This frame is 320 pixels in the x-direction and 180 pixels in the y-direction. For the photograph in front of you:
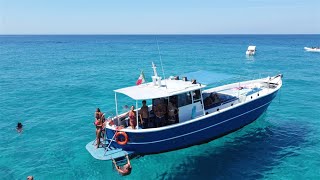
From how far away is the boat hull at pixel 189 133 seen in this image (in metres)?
13.3

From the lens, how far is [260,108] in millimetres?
18047

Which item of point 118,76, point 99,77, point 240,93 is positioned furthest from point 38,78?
point 240,93

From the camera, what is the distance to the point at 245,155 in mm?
15367

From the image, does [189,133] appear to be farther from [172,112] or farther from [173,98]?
[173,98]

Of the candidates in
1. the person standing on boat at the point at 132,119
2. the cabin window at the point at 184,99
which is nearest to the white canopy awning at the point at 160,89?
the cabin window at the point at 184,99

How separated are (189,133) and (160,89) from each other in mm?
2540

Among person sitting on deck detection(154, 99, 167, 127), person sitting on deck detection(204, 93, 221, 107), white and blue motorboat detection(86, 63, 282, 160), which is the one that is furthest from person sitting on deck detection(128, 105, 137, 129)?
person sitting on deck detection(204, 93, 221, 107)

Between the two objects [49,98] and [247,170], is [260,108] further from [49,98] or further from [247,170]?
[49,98]

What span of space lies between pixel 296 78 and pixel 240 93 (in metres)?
21.2

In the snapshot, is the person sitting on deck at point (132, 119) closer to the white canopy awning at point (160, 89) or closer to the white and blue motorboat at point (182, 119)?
the white and blue motorboat at point (182, 119)

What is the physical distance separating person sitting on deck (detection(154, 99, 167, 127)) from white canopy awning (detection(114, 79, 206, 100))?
2.11 feet

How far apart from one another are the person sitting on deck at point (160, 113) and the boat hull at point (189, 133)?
686mm

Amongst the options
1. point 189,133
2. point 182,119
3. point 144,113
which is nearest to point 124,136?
point 144,113

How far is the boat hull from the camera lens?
13297 mm
